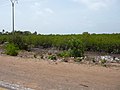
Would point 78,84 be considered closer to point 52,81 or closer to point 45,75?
point 52,81

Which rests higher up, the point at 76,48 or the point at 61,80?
the point at 76,48

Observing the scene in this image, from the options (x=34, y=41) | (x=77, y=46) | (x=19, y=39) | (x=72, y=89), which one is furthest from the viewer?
(x=34, y=41)

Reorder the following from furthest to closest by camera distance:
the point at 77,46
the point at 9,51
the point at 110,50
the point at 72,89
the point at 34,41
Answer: the point at 34,41, the point at 110,50, the point at 9,51, the point at 77,46, the point at 72,89

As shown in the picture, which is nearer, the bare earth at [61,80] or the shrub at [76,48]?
the bare earth at [61,80]

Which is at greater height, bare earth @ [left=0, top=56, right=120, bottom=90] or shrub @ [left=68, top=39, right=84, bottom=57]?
shrub @ [left=68, top=39, right=84, bottom=57]

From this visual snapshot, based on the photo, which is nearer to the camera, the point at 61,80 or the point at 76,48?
the point at 61,80

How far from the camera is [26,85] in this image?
10930mm

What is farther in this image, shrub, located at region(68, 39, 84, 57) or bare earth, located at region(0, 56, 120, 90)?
shrub, located at region(68, 39, 84, 57)

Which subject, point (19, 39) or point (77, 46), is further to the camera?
point (19, 39)

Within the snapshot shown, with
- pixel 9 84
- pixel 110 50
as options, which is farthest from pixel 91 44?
pixel 9 84

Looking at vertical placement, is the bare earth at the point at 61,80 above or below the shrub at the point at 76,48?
below

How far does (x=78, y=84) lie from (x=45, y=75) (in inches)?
103

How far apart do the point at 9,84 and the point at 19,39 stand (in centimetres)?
2307

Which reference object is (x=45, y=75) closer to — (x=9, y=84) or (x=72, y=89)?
(x=9, y=84)
